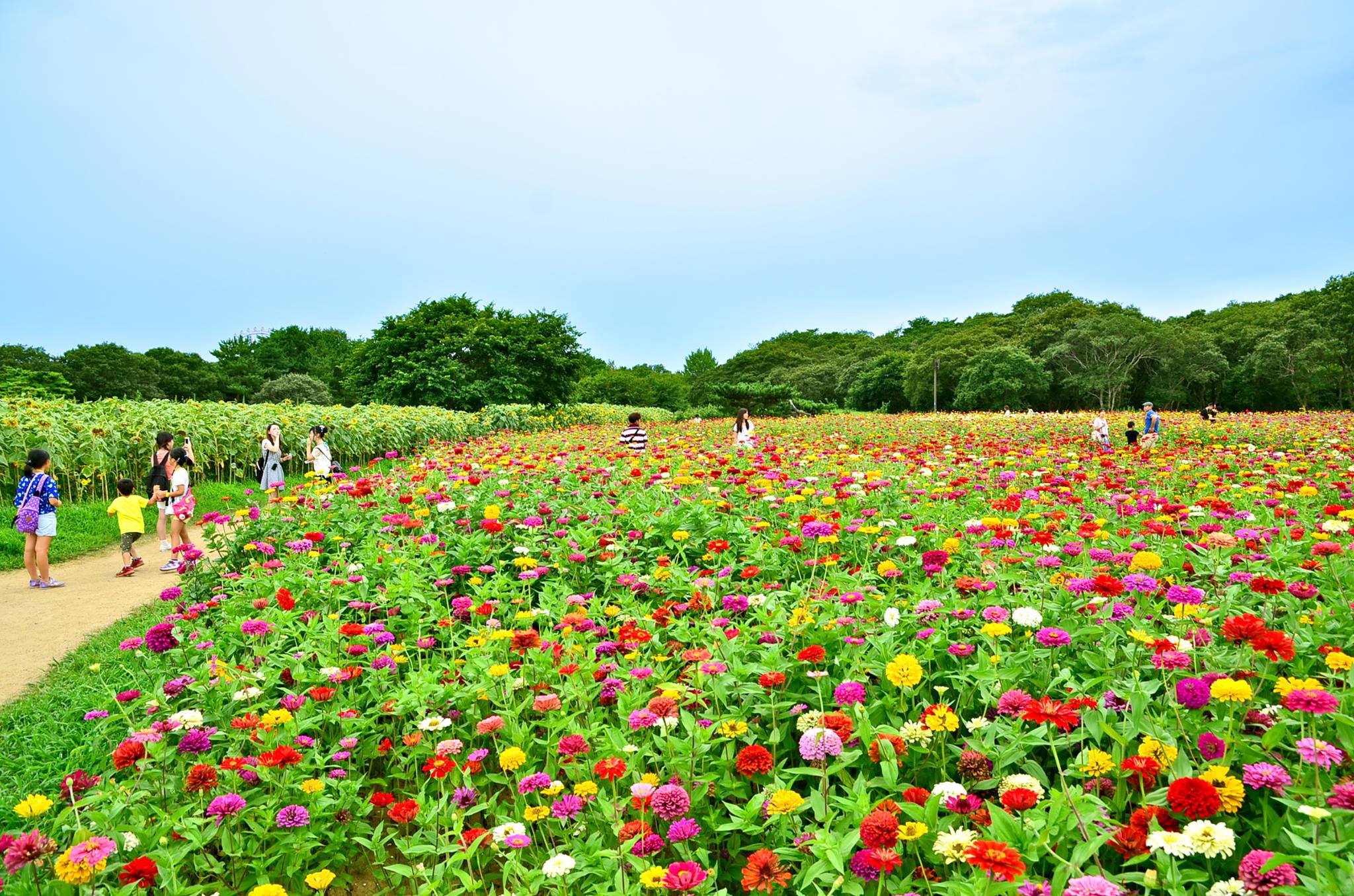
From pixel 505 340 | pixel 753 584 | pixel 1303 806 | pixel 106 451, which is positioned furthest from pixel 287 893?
pixel 505 340

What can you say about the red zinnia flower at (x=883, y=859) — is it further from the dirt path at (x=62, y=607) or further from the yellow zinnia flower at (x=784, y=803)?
the dirt path at (x=62, y=607)

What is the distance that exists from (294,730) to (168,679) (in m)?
1.30

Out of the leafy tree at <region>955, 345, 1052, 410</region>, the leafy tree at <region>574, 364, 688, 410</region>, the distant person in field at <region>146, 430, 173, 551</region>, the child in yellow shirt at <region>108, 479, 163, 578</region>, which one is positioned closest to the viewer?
the child in yellow shirt at <region>108, 479, 163, 578</region>

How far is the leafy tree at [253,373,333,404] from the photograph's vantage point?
2376 inches

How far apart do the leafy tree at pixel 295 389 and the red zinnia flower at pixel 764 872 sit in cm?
6591

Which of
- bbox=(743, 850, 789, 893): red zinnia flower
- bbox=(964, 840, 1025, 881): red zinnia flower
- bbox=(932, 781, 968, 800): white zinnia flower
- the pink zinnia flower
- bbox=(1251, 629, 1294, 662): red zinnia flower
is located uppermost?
bbox=(1251, 629, 1294, 662): red zinnia flower

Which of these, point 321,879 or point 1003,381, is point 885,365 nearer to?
point 1003,381

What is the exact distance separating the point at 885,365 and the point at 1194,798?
67.6 meters

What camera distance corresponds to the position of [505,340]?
3544 centimetres

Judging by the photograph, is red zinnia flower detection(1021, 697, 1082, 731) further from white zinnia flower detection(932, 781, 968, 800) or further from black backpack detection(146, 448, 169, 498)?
black backpack detection(146, 448, 169, 498)

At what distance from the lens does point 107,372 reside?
54812 millimetres

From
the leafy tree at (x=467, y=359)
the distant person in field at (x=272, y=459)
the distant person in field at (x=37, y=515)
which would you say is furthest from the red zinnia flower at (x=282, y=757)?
the leafy tree at (x=467, y=359)

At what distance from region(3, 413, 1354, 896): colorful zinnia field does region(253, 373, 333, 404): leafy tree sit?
62.9 meters

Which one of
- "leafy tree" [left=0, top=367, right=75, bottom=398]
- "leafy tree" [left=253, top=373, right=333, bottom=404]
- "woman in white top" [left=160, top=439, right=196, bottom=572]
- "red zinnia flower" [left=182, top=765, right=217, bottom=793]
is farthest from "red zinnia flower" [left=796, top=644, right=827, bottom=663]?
"leafy tree" [left=253, top=373, right=333, bottom=404]
